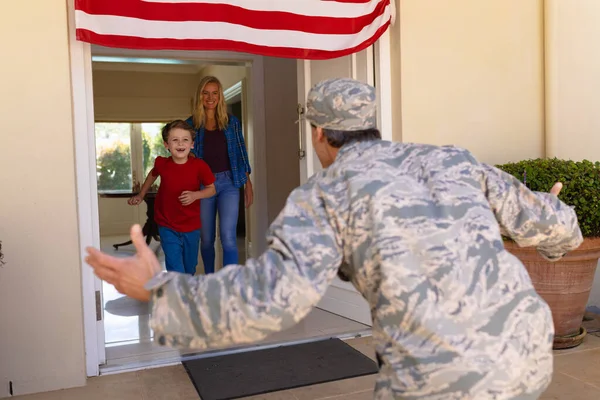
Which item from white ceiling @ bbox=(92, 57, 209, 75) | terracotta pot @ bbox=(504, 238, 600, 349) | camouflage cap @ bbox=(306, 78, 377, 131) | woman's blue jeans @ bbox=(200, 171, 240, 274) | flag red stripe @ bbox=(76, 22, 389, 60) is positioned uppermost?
white ceiling @ bbox=(92, 57, 209, 75)

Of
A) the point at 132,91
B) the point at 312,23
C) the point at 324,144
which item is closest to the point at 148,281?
the point at 324,144

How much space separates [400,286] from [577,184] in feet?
8.74

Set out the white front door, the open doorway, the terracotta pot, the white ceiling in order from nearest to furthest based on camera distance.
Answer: the terracotta pot → the open doorway → the white front door → the white ceiling

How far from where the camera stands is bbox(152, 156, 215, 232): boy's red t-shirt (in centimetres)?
420

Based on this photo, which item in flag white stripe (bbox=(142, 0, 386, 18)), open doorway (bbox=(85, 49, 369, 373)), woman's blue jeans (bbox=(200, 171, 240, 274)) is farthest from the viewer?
woman's blue jeans (bbox=(200, 171, 240, 274))

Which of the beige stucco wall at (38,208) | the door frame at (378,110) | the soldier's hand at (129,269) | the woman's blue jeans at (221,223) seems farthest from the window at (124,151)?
the soldier's hand at (129,269)

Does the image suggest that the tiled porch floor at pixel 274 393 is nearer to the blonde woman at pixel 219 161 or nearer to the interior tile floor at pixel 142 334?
the interior tile floor at pixel 142 334

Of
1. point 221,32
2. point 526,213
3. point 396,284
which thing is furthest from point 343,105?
point 221,32

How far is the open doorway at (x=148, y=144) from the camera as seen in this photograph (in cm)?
396

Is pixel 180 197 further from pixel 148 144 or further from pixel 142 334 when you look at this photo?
pixel 148 144

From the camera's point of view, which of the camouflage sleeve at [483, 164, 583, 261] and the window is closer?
the camouflage sleeve at [483, 164, 583, 261]

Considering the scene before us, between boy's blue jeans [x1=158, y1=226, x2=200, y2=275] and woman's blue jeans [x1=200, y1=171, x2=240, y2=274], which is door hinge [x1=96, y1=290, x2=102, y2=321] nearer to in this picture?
boy's blue jeans [x1=158, y1=226, x2=200, y2=275]

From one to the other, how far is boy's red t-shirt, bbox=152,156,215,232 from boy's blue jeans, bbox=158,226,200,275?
1.7 inches

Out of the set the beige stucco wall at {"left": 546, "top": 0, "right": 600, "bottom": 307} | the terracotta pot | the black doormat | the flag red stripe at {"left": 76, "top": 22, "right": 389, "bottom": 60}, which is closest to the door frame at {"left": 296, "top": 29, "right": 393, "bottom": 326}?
the flag red stripe at {"left": 76, "top": 22, "right": 389, "bottom": 60}
